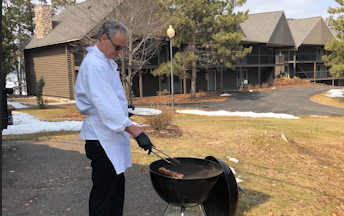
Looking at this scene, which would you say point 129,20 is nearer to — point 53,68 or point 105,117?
point 53,68

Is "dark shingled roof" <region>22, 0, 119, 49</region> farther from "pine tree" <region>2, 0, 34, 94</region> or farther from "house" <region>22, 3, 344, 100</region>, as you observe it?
"pine tree" <region>2, 0, 34, 94</region>

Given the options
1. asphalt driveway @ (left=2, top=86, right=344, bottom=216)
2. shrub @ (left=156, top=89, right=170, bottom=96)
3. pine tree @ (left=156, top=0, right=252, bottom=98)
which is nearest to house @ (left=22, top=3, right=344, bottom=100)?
shrub @ (left=156, top=89, right=170, bottom=96)

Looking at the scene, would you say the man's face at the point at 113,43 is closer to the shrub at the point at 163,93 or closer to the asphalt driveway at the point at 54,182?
the asphalt driveway at the point at 54,182

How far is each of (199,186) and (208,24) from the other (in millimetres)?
17949

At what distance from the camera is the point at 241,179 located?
16.2 ft

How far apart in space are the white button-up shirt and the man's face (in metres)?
0.05

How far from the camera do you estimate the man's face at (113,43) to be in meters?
2.39

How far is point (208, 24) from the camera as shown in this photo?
19.3 meters

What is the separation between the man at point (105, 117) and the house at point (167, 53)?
12.5m

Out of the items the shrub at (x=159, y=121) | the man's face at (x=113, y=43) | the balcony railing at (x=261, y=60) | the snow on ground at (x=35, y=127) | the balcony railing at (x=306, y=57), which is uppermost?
the balcony railing at (x=306, y=57)

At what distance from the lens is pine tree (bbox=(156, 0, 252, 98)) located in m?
18.5

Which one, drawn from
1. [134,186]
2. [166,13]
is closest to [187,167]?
[134,186]

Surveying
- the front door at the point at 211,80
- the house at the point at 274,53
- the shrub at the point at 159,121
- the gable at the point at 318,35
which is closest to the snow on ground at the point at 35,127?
the shrub at the point at 159,121

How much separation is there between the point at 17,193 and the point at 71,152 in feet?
7.23
